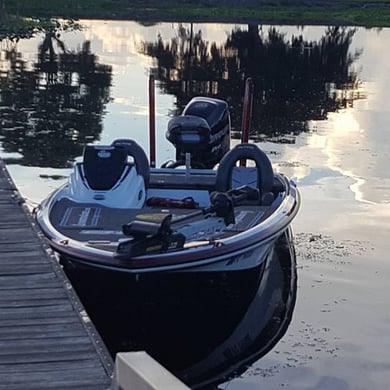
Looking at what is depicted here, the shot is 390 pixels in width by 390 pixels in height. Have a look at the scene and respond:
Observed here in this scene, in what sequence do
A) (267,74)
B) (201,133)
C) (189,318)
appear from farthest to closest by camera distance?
(267,74) < (201,133) < (189,318)

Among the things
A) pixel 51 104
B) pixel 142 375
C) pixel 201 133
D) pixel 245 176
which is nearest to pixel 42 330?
pixel 142 375

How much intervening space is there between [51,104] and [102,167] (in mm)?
12713

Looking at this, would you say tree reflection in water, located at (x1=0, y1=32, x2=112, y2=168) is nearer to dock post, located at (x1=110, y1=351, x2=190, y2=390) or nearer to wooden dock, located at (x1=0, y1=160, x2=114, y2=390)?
wooden dock, located at (x1=0, y1=160, x2=114, y2=390)

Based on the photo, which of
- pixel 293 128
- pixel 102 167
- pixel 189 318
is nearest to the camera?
pixel 189 318

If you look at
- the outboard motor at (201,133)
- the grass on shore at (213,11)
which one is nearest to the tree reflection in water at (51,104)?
the outboard motor at (201,133)

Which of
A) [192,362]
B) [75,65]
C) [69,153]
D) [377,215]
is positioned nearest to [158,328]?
[192,362]

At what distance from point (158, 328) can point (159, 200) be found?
238cm

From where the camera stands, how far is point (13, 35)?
40.6 metres

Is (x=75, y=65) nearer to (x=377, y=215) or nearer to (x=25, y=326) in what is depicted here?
(x=377, y=215)

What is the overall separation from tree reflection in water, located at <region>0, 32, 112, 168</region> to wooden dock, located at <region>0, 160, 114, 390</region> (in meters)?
8.07

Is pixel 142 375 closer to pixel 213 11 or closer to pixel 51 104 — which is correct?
pixel 51 104

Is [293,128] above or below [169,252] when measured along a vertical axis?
below

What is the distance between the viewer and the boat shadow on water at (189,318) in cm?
841

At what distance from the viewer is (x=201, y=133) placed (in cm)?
1266
